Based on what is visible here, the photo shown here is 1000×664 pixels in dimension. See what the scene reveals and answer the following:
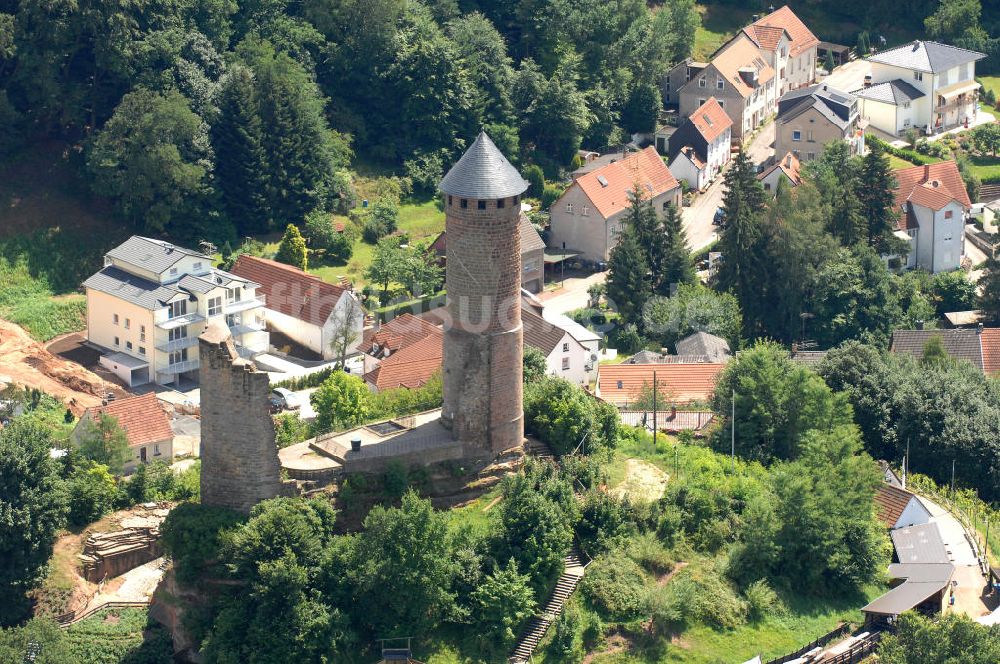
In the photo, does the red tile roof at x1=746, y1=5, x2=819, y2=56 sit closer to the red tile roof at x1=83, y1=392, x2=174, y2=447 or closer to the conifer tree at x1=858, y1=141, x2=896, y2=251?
the conifer tree at x1=858, y1=141, x2=896, y2=251

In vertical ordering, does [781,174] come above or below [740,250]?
above

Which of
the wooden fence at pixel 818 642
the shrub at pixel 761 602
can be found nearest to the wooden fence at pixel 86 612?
the shrub at pixel 761 602

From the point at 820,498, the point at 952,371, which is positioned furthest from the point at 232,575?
the point at 952,371

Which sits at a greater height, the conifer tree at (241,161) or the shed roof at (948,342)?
the conifer tree at (241,161)

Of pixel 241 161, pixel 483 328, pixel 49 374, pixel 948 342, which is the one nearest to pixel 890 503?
pixel 483 328

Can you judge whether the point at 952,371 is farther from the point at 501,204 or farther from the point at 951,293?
the point at 501,204

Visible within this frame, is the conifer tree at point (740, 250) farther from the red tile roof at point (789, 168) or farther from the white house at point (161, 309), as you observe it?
the white house at point (161, 309)

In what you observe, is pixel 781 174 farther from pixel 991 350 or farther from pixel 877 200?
pixel 991 350
